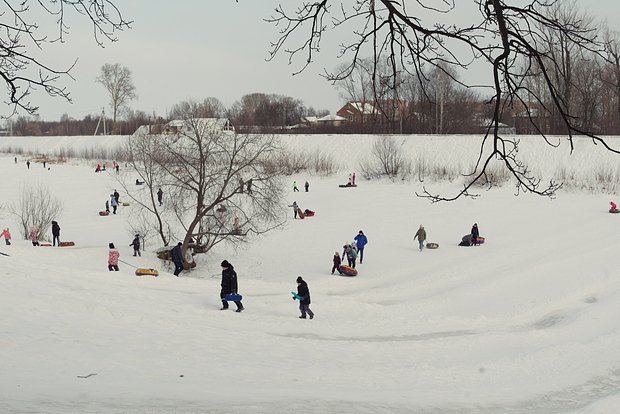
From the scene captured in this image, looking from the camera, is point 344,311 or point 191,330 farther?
point 344,311

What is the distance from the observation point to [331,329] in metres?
14.3

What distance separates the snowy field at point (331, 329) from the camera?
8.67 metres

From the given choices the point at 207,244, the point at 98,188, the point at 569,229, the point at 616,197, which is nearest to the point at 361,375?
the point at 207,244

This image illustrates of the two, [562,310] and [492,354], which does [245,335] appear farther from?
[562,310]

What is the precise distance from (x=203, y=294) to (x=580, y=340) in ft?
31.5

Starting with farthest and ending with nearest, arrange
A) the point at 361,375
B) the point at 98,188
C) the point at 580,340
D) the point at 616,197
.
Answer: the point at 98,188 < the point at 616,197 < the point at 580,340 < the point at 361,375

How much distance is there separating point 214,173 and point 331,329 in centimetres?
1269

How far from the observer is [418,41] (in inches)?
194

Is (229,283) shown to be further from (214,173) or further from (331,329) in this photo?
(214,173)

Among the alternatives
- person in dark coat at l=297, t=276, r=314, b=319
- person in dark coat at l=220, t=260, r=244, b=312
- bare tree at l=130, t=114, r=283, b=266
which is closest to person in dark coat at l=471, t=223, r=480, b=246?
bare tree at l=130, t=114, r=283, b=266

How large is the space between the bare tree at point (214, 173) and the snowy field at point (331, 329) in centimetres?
178

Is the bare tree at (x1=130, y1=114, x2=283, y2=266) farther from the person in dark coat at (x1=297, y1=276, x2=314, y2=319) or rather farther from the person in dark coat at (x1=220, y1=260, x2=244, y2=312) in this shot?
the person in dark coat at (x1=297, y1=276, x2=314, y2=319)

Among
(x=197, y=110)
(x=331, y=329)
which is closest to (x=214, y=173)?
(x=197, y=110)

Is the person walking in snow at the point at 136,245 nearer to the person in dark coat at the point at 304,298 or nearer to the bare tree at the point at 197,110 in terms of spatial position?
the bare tree at the point at 197,110
